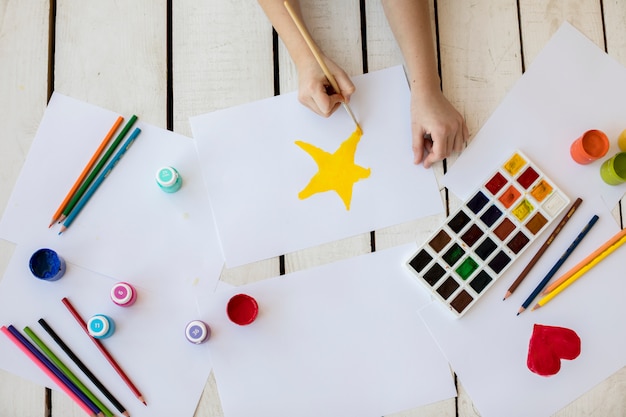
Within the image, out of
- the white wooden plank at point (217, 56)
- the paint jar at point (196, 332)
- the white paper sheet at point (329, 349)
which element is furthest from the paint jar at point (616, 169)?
the paint jar at point (196, 332)

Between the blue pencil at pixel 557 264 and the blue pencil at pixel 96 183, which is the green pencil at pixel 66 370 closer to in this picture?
the blue pencil at pixel 96 183

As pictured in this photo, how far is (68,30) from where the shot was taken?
0.91m

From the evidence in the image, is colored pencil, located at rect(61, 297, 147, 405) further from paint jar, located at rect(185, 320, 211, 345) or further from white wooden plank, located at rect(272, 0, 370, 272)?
white wooden plank, located at rect(272, 0, 370, 272)

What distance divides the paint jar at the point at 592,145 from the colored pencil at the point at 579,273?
0.13 m

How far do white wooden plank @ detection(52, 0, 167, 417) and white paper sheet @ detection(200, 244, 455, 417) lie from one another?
327 mm

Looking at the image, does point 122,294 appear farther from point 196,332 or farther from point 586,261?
point 586,261

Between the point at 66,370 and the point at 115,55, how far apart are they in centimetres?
47

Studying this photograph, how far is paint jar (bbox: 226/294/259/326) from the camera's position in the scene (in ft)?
2.74

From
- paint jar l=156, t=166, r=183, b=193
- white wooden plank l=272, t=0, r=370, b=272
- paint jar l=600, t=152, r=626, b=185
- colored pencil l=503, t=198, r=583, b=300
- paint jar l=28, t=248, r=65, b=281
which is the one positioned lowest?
colored pencil l=503, t=198, r=583, b=300

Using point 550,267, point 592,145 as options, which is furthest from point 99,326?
point 592,145

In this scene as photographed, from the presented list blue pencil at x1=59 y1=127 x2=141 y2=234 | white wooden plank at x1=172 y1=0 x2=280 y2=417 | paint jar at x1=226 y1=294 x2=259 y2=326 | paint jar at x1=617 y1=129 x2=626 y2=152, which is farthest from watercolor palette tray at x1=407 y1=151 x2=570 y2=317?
blue pencil at x1=59 y1=127 x2=141 y2=234

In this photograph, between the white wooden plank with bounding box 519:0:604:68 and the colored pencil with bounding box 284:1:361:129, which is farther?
the white wooden plank with bounding box 519:0:604:68

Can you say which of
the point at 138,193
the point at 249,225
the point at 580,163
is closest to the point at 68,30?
the point at 138,193

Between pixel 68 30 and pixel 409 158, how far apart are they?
1.84 ft
